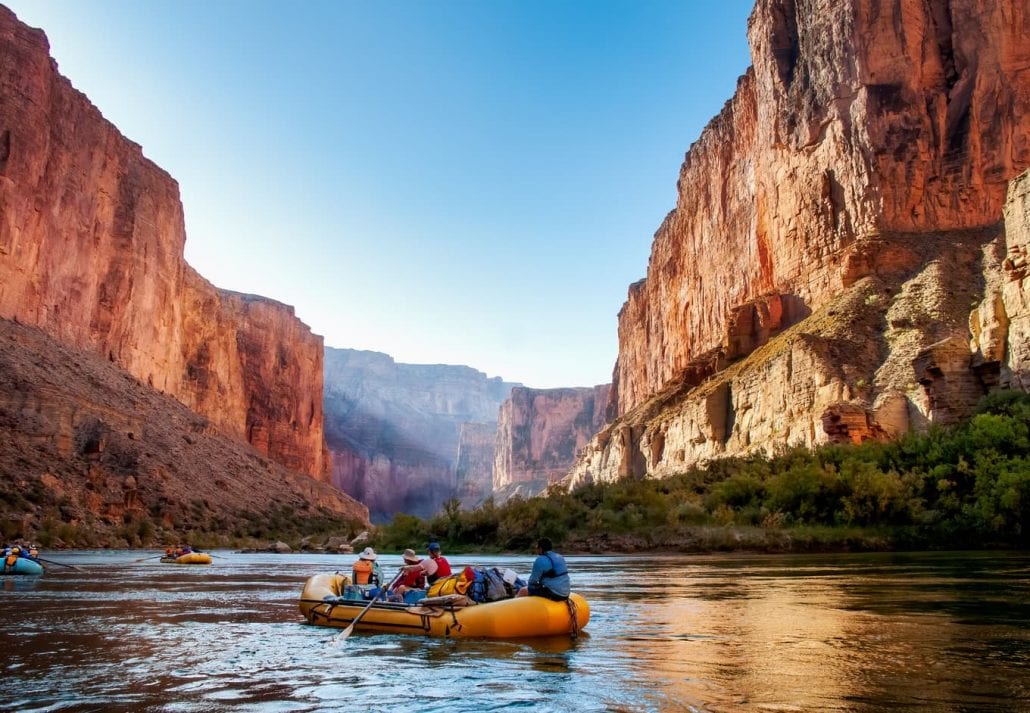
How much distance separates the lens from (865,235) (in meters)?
53.2

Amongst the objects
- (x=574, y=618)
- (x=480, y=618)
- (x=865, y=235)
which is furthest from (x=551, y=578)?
(x=865, y=235)

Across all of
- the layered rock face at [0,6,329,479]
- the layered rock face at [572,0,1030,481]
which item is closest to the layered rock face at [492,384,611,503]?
the layered rock face at [0,6,329,479]

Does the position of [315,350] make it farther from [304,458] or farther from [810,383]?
[810,383]

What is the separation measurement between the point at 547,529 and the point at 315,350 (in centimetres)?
8734

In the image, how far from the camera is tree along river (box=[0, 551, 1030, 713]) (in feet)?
24.9

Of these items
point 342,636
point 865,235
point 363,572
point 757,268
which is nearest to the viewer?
point 342,636

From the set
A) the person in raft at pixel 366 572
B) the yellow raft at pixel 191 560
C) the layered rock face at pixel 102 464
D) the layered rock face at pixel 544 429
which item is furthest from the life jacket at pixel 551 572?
the layered rock face at pixel 544 429

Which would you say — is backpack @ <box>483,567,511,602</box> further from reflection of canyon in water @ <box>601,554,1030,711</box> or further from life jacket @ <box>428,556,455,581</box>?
reflection of canyon in water @ <box>601,554,1030,711</box>

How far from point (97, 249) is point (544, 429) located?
117 metres

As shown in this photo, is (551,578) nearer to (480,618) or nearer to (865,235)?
(480,618)

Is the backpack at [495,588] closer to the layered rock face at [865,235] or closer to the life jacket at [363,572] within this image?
the life jacket at [363,572]

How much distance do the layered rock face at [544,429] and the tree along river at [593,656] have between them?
154m

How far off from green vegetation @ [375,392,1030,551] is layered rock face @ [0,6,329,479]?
3799cm

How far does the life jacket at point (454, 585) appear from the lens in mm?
12812
